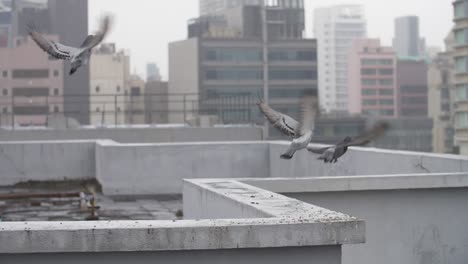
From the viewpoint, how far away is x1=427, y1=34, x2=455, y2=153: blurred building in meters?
144

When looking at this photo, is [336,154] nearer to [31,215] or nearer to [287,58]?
[31,215]

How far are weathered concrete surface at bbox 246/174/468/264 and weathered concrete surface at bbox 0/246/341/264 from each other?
415cm

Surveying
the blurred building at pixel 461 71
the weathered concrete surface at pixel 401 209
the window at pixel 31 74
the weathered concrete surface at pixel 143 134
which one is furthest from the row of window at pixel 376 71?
the weathered concrete surface at pixel 401 209

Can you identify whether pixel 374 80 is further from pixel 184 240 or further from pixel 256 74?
pixel 184 240

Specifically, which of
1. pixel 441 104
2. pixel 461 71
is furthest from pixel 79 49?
pixel 441 104

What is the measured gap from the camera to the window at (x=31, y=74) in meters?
111

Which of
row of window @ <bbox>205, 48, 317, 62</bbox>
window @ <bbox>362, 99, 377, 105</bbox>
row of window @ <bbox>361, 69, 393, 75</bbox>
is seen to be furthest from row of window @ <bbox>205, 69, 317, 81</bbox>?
window @ <bbox>362, 99, 377, 105</bbox>

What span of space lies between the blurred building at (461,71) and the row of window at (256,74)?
34.6 m

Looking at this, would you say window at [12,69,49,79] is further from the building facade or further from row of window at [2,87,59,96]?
the building facade

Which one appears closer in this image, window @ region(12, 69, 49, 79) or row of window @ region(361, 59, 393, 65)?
window @ region(12, 69, 49, 79)

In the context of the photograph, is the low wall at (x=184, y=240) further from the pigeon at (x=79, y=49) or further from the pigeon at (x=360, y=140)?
the pigeon at (x=79, y=49)

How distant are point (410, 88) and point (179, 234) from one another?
18170cm

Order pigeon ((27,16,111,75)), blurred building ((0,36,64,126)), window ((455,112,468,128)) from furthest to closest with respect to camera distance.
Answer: blurred building ((0,36,64,126))
window ((455,112,468,128))
pigeon ((27,16,111,75))

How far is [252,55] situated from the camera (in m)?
121
